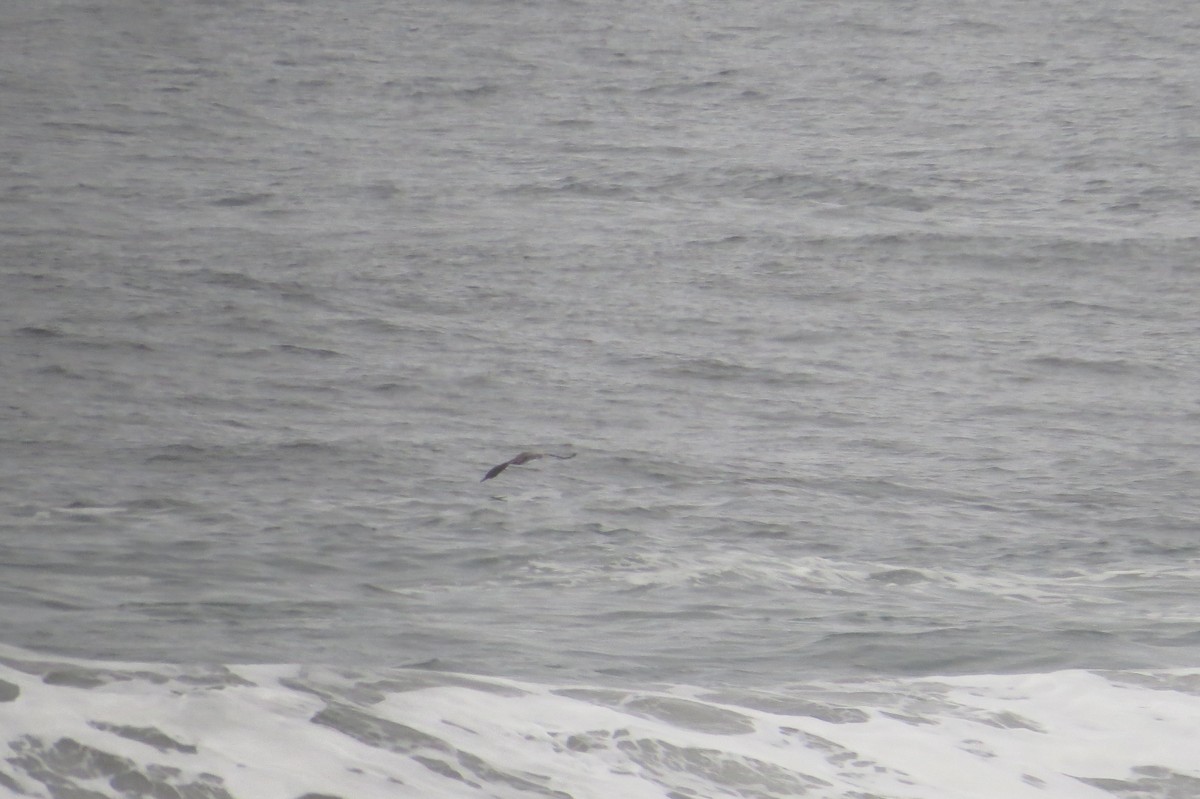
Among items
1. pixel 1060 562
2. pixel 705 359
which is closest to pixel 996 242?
pixel 705 359

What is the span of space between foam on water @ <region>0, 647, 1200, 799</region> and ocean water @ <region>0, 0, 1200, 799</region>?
2 centimetres

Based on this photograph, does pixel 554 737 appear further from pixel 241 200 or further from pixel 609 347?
pixel 241 200

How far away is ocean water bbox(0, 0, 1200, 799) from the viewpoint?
5.73m

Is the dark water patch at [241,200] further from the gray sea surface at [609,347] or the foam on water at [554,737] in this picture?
the foam on water at [554,737]

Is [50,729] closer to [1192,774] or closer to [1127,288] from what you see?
[1192,774]

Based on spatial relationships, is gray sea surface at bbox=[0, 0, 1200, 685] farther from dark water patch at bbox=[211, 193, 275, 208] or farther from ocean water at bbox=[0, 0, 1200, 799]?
dark water patch at bbox=[211, 193, 275, 208]

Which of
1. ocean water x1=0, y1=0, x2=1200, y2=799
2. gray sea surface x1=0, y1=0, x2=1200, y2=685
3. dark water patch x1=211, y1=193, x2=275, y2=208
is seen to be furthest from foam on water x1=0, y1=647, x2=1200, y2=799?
dark water patch x1=211, y1=193, x2=275, y2=208

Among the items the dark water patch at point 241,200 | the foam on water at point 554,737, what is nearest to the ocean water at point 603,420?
the foam on water at point 554,737

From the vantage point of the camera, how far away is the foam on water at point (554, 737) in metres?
5.02

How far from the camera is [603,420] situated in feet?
39.0

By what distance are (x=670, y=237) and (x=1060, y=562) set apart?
939 cm

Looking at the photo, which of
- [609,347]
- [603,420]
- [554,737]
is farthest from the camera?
[609,347]

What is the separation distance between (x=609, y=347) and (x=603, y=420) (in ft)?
7.24

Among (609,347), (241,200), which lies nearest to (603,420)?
(609,347)
